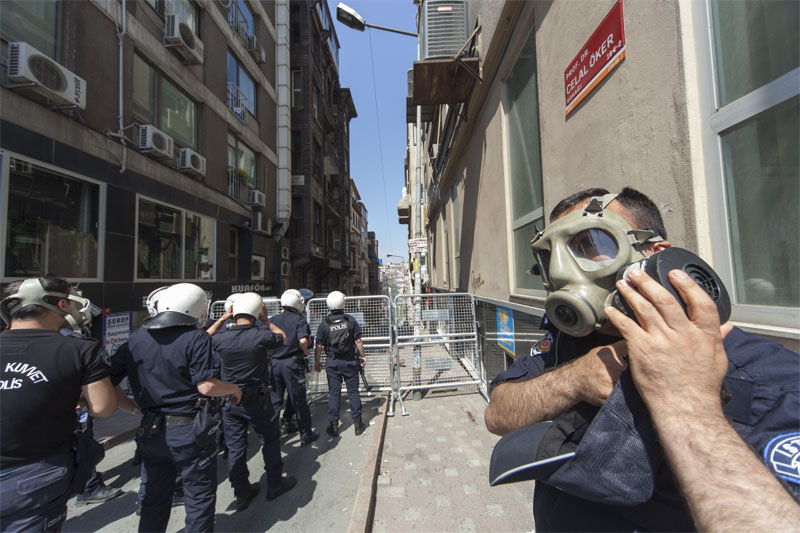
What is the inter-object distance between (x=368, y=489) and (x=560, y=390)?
310 cm

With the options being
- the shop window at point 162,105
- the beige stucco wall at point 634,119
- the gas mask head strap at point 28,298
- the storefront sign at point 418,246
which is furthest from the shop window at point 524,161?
the shop window at point 162,105

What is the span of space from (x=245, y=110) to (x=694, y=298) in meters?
15.3

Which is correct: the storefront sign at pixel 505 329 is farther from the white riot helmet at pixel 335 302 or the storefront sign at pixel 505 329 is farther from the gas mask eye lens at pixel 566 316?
the gas mask eye lens at pixel 566 316

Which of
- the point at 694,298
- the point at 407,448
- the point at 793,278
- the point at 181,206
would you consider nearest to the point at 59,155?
the point at 181,206

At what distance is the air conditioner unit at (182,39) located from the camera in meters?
8.33

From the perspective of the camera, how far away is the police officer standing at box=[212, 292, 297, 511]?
10.9 ft

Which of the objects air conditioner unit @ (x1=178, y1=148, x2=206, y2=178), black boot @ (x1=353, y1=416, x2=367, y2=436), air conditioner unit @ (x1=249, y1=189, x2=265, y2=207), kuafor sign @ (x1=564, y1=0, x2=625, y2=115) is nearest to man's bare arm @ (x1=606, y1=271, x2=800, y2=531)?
kuafor sign @ (x1=564, y1=0, x2=625, y2=115)

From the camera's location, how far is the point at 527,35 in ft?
13.3

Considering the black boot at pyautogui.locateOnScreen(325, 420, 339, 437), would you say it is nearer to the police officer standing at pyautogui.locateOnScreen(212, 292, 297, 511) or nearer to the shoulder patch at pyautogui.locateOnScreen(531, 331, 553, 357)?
the police officer standing at pyautogui.locateOnScreen(212, 292, 297, 511)

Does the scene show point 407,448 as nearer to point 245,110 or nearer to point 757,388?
point 757,388

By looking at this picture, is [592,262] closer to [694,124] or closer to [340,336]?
[694,124]

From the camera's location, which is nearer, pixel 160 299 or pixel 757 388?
pixel 757 388

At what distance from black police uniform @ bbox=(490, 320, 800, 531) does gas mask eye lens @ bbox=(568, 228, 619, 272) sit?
0.41 meters

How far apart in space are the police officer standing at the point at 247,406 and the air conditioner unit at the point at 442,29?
6.11m
